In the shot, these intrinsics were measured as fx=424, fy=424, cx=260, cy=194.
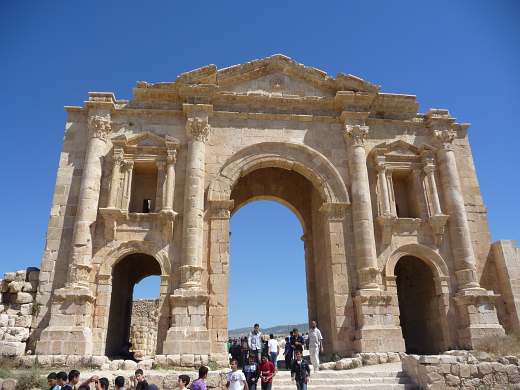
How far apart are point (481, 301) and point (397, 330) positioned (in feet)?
10.6

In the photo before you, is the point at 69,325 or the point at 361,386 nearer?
the point at 361,386

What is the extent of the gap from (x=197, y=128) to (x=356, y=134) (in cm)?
596

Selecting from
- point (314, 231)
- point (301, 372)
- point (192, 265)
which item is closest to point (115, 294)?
point (192, 265)

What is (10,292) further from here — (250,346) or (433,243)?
(433,243)

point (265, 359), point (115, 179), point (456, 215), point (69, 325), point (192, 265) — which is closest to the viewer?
point (265, 359)

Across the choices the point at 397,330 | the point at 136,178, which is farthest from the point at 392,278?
the point at 136,178

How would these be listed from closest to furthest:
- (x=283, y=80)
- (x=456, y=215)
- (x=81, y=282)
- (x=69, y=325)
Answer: (x=69, y=325) → (x=81, y=282) → (x=456, y=215) → (x=283, y=80)

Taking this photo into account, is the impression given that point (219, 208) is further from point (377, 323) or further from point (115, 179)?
point (377, 323)

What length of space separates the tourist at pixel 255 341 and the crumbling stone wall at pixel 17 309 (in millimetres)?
6696

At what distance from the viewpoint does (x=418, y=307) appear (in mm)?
16766

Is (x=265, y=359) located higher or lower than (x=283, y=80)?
lower

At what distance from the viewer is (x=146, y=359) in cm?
1252

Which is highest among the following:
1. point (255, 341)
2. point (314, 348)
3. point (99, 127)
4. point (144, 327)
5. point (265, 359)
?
point (99, 127)

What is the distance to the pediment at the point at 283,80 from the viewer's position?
54.5 ft
